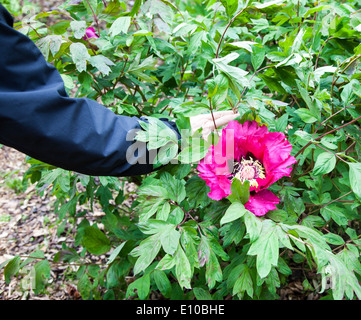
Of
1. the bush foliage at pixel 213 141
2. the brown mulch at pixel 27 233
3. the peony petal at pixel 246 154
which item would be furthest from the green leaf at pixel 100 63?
the brown mulch at pixel 27 233

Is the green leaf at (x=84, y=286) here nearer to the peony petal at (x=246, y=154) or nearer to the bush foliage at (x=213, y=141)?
the bush foliage at (x=213, y=141)

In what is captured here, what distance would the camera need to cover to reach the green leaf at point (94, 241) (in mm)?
1609

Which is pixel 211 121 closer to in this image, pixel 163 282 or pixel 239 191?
pixel 239 191

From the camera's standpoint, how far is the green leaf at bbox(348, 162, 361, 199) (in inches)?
41.4


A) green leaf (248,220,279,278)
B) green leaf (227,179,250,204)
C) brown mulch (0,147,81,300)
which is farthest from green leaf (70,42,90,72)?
brown mulch (0,147,81,300)

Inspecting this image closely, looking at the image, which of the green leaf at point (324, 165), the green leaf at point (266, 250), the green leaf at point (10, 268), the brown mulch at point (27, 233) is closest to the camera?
the green leaf at point (266, 250)

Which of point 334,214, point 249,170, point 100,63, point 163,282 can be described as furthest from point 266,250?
point 100,63

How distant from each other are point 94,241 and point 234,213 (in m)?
0.89

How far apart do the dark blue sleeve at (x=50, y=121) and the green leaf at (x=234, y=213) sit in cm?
37

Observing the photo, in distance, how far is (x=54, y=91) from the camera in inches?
41.9

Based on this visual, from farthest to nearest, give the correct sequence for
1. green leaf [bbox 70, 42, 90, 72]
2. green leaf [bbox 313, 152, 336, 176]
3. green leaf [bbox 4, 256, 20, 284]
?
green leaf [bbox 4, 256, 20, 284]
green leaf [bbox 70, 42, 90, 72]
green leaf [bbox 313, 152, 336, 176]

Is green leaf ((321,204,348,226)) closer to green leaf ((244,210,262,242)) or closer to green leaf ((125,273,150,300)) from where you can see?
green leaf ((244,210,262,242))

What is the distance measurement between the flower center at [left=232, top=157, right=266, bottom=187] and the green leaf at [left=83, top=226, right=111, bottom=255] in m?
0.76

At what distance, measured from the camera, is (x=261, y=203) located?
3.40 feet
